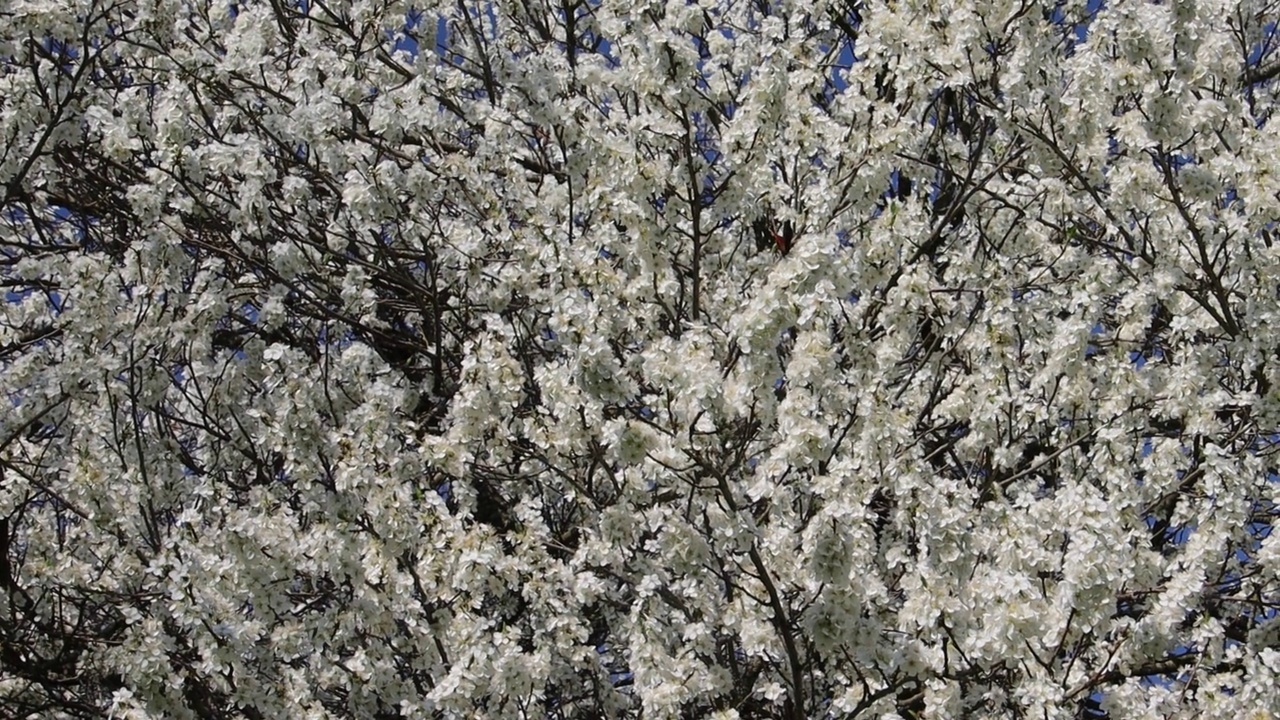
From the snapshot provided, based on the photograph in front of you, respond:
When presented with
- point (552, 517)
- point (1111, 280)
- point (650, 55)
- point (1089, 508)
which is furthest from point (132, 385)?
point (1111, 280)

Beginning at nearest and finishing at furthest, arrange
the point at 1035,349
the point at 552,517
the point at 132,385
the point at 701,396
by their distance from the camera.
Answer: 1. the point at 701,396
2. the point at 132,385
3. the point at 1035,349
4. the point at 552,517

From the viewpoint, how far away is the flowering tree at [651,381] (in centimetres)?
600

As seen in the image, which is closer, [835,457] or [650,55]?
[835,457]

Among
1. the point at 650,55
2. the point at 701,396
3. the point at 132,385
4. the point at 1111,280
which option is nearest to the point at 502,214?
the point at 650,55

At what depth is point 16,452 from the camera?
816cm

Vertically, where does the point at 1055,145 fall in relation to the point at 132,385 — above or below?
above

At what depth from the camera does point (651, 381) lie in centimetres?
585

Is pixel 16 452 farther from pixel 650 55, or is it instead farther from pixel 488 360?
pixel 650 55

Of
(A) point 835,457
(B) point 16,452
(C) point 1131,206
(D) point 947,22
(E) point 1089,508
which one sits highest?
(D) point 947,22

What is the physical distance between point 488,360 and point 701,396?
A: 4.32ft

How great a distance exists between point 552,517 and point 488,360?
1706 millimetres

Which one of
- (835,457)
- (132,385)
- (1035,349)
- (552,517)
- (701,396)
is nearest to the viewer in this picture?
(701,396)

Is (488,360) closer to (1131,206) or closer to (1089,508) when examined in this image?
(1089,508)

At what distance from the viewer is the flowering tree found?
5996 millimetres
